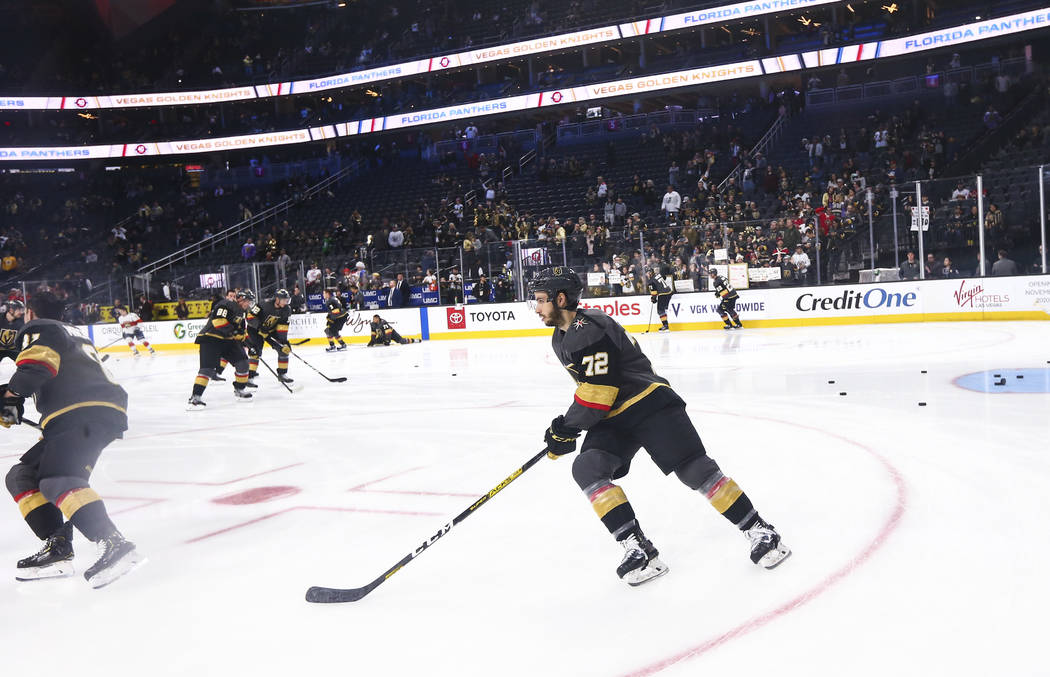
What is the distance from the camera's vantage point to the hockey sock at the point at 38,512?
397 cm

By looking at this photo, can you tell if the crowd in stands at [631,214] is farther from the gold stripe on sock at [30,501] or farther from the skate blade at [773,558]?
the gold stripe on sock at [30,501]

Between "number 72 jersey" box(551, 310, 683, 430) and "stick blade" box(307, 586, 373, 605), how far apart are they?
3.35 ft

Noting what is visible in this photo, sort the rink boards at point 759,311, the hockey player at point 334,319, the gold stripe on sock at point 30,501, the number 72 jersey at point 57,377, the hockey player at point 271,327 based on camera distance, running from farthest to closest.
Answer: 1. the hockey player at point 334,319
2. the rink boards at point 759,311
3. the hockey player at point 271,327
4. the gold stripe on sock at point 30,501
5. the number 72 jersey at point 57,377

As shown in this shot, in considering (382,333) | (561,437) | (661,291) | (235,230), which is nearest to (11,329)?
(561,437)

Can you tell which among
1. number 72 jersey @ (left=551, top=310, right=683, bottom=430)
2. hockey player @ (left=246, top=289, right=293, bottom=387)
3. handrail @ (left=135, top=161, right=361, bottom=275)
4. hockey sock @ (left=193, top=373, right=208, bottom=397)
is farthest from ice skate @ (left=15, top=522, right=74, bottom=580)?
handrail @ (left=135, top=161, right=361, bottom=275)

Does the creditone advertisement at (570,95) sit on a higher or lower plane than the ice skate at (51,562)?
higher

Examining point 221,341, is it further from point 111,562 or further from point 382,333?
point 382,333

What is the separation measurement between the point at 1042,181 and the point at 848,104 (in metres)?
12.7

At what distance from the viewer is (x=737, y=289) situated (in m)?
18.6

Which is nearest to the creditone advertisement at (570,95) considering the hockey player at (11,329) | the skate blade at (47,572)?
the hockey player at (11,329)

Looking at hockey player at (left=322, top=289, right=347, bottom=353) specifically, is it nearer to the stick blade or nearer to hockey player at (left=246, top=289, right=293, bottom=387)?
hockey player at (left=246, top=289, right=293, bottom=387)

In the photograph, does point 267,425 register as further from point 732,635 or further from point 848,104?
point 848,104

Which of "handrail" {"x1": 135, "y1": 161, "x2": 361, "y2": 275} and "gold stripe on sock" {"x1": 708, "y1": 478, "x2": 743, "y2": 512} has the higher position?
"handrail" {"x1": 135, "y1": 161, "x2": 361, "y2": 275}

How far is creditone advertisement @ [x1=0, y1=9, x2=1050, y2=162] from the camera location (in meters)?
24.6
